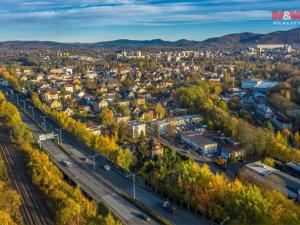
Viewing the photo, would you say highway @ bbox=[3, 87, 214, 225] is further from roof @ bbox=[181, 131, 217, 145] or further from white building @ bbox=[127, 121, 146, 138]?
roof @ bbox=[181, 131, 217, 145]

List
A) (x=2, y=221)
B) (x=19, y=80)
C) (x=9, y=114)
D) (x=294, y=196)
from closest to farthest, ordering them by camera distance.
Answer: (x=2, y=221) < (x=294, y=196) < (x=9, y=114) < (x=19, y=80)

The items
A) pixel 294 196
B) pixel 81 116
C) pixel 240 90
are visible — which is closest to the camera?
→ pixel 294 196

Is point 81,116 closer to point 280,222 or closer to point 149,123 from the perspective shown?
point 149,123

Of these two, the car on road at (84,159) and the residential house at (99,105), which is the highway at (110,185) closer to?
the car on road at (84,159)

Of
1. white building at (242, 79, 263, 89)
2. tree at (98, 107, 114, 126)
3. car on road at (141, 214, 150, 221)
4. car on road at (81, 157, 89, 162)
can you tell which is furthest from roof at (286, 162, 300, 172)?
white building at (242, 79, 263, 89)

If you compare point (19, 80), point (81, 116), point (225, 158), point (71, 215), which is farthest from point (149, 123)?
point (19, 80)

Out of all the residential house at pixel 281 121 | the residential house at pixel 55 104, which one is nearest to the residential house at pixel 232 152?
the residential house at pixel 281 121

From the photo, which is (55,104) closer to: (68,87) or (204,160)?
(68,87)
